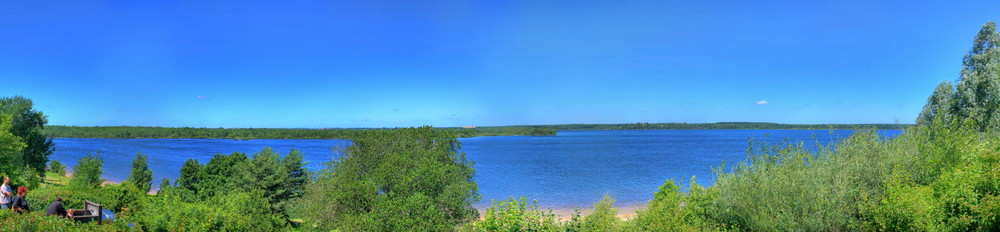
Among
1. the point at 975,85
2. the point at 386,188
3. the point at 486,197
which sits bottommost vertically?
the point at 486,197

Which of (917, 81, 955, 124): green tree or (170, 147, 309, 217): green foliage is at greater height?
(917, 81, 955, 124): green tree

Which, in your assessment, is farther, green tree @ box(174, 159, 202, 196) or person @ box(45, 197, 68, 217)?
green tree @ box(174, 159, 202, 196)

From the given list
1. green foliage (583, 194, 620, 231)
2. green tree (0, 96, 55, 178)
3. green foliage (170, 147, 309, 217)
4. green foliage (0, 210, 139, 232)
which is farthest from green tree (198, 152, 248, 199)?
green foliage (583, 194, 620, 231)

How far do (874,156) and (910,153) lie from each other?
1199mm

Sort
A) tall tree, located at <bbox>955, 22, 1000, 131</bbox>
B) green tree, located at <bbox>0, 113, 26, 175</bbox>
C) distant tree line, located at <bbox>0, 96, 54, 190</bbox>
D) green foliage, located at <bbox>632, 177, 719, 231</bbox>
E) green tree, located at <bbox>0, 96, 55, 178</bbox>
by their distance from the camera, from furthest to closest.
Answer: green tree, located at <bbox>0, 96, 55, 178</bbox>
distant tree line, located at <bbox>0, 96, 54, 190</bbox>
green tree, located at <bbox>0, 113, 26, 175</bbox>
tall tree, located at <bbox>955, 22, 1000, 131</bbox>
green foliage, located at <bbox>632, 177, 719, 231</bbox>

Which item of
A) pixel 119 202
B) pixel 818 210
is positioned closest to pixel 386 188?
pixel 119 202

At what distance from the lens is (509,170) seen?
74000mm

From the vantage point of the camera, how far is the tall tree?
2336 centimetres

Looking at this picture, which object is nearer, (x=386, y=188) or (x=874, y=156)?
(x=874, y=156)

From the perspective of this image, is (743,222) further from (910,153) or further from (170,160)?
(170,160)

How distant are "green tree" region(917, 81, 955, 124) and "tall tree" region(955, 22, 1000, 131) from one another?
0.29m

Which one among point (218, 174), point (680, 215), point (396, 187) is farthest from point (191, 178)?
point (680, 215)

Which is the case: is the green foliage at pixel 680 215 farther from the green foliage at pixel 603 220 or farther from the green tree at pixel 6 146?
the green tree at pixel 6 146

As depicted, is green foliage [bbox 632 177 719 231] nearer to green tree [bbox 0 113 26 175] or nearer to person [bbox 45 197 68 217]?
person [bbox 45 197 68 217]
